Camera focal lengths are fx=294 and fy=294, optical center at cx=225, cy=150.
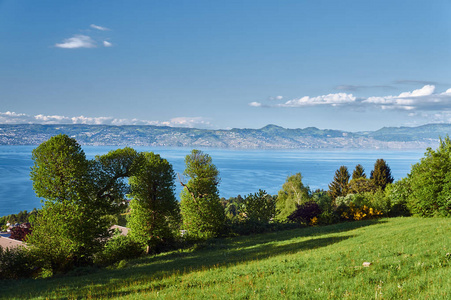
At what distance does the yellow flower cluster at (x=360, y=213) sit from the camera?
3834 centimetres

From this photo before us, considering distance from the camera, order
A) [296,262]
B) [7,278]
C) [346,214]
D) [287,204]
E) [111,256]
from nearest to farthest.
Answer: [296,262], [7,278], [111,256], [346,214], [287,204]

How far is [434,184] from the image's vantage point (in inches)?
1302

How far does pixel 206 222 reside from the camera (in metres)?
34.1

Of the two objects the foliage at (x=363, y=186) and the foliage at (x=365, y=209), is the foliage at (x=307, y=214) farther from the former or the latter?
the foliage at (x=363, y=186)

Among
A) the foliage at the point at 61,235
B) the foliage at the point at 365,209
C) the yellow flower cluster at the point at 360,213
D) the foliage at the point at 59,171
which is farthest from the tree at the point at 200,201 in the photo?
the yellow flower cluster at the point at 360,213

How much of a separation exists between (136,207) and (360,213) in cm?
2814

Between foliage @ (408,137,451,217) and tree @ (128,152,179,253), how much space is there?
2814 cm

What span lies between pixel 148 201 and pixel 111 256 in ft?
20.9

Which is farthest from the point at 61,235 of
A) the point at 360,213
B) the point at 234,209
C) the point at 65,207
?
the point at 234,209

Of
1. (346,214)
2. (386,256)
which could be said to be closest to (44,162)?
(386,256)

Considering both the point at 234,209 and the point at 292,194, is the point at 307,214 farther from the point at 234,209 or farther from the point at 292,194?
the point at 234,209

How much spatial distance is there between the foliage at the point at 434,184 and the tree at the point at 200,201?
23.2 m

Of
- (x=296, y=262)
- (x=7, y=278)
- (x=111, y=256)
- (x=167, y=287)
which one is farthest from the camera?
(x=111, y=256)

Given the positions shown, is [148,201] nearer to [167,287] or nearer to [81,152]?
[81,152]
